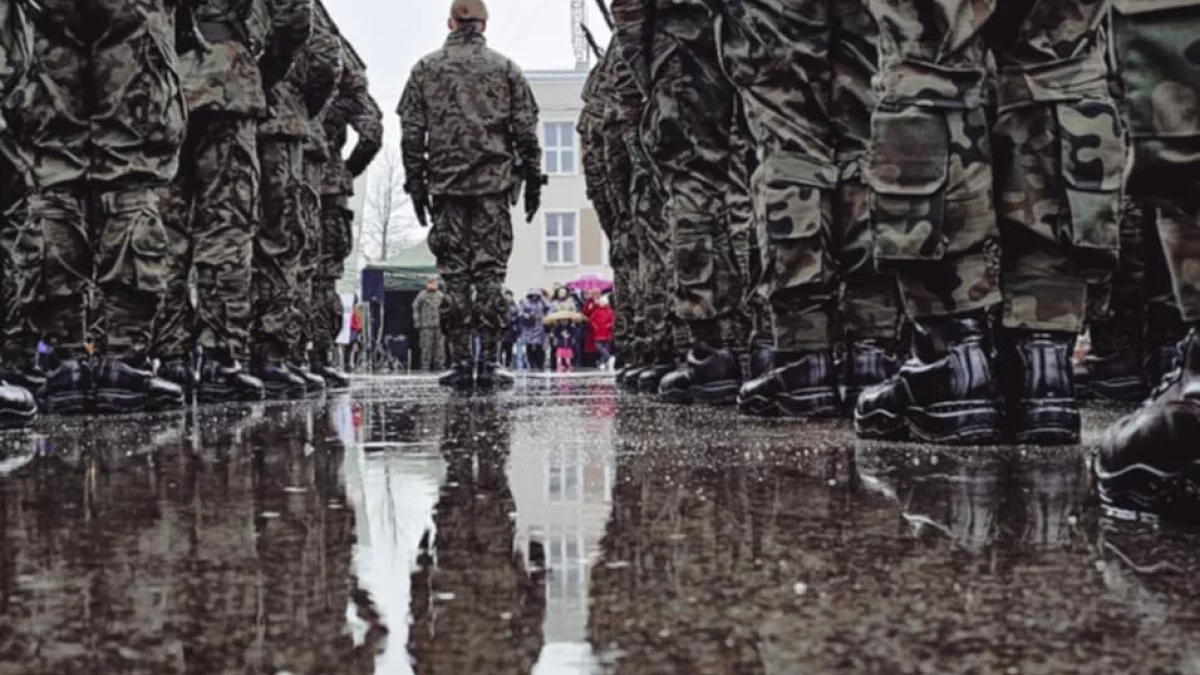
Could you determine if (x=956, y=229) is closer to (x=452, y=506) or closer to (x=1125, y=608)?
(x=452, y=506)

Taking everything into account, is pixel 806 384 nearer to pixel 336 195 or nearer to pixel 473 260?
pixel 473 260

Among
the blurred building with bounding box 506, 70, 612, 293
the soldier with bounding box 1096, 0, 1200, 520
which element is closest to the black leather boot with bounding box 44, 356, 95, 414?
the soldier with bounding box 1096, 0, 1200, 520

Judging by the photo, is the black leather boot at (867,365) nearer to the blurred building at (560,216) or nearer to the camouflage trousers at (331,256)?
the camouflage trousers at (331,256)

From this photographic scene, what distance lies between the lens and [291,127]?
7.24m

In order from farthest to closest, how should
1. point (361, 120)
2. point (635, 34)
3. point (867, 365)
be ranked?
point (361, 120), point (635, 34), point (867, 365)

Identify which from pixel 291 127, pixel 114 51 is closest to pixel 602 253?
pixel 291 127

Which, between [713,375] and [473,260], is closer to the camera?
[713,375]

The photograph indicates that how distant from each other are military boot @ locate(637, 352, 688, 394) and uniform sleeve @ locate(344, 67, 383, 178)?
161 inches

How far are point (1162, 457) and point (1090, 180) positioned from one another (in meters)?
1.13

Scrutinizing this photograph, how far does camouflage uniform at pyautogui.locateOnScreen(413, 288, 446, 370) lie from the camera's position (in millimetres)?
24109

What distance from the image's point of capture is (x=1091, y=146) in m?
2.66

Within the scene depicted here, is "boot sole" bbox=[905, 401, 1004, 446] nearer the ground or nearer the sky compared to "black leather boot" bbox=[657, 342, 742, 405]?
nearer the ground

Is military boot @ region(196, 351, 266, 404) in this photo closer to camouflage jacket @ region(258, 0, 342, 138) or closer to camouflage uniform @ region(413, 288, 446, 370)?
camouflage jacket @ region(258, 0, 342, 138)

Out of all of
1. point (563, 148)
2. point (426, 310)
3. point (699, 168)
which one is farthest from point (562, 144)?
point (699, 168)
